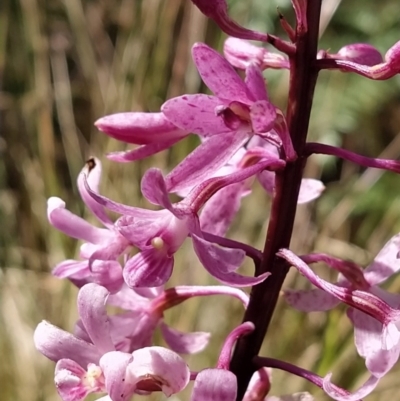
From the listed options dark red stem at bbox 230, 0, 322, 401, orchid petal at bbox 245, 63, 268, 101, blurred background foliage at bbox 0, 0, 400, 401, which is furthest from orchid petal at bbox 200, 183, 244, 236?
blurred background foliage at bbox 0, 0, 400, 401

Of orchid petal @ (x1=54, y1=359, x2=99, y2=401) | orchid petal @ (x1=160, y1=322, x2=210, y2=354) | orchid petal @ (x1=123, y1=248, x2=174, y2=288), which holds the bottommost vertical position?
orchid petal @ (x1=160, y1=322, x2=210, y2=354)

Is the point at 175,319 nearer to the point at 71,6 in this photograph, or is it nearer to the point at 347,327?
the point at 347,327

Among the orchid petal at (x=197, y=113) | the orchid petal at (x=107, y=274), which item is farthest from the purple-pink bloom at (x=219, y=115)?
the orchid petal at (x=107, y=274)

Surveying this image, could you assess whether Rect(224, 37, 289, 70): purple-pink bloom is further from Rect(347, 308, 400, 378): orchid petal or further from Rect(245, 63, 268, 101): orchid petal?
Rect(347, 308, 400, 378): orchid petal

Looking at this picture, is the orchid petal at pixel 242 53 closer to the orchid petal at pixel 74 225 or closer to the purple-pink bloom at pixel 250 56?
the purple-pink bloom at pixel 250 56

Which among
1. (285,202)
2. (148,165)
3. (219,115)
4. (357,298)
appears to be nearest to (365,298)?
(357,298)

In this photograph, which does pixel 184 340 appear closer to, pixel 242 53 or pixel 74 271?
pixel 74 271

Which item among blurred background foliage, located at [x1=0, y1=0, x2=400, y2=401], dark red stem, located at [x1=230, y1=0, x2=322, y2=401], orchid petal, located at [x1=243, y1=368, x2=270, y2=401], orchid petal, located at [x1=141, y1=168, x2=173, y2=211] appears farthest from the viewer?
blurred background foliage, located at [x1=0, y1=0, x2=400, y2=401]
